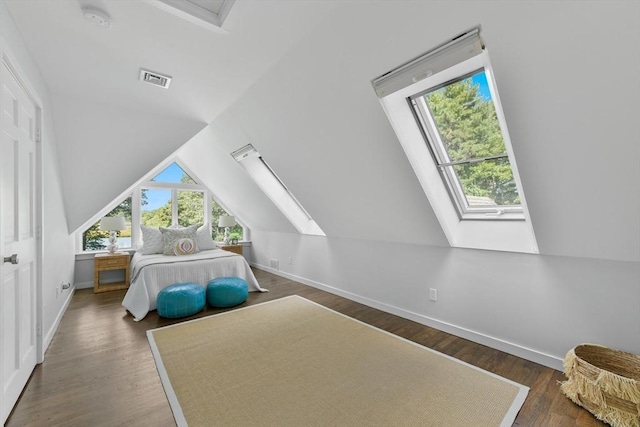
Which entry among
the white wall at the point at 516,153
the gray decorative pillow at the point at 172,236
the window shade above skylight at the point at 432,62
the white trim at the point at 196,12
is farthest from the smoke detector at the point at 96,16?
the gray decorative pillow at the point at 172,236

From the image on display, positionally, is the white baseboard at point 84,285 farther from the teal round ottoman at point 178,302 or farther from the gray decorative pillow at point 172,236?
the teal round ottoman at point 178,302

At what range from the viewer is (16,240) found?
1740 mm

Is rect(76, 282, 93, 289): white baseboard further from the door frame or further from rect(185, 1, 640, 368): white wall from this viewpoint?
rect(185, 1, 640, 368): white wall

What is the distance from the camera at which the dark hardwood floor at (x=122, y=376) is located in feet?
5.38

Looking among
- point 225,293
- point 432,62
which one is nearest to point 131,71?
point 432,62

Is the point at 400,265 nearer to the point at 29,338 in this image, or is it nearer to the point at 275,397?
the point at 275,397

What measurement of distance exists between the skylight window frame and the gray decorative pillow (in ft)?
12.9

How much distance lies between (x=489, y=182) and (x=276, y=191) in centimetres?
306

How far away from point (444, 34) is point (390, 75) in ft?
1.26

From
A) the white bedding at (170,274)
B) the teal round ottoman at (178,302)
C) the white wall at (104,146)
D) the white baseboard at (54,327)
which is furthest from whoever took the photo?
the white bedding at (170,274)

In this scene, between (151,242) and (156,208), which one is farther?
(156,208)

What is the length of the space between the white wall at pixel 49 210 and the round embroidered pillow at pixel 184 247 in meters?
1.34

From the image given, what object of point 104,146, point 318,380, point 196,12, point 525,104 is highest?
point 196,12

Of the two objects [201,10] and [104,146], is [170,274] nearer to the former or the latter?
[104,146]
